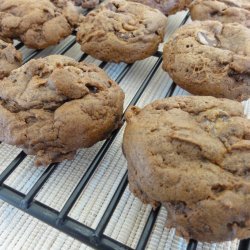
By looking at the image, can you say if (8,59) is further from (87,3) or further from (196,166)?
(196,166)

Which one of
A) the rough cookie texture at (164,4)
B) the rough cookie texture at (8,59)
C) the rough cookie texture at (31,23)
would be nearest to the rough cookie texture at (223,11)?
the rough cookie texture at (164,4)

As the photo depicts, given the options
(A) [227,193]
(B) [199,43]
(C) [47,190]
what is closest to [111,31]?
(B) [199,43]

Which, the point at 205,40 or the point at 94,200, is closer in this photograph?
the point at 94,200

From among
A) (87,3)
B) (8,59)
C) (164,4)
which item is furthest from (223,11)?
(8,59)

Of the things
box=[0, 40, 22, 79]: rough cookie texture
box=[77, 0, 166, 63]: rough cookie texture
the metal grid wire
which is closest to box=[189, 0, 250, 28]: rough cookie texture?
box=[77, 0, 166, 63]: rough cookie texture

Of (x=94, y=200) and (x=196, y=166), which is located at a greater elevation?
(x=196, y=166)

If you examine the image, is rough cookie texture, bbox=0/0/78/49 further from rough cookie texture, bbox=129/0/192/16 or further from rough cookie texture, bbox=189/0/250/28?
rough cookie texture, bbox=189/0/250/28

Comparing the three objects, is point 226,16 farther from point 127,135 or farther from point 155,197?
point 155,197
